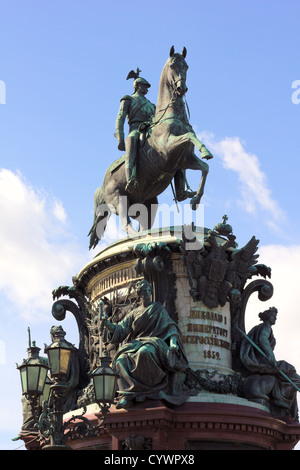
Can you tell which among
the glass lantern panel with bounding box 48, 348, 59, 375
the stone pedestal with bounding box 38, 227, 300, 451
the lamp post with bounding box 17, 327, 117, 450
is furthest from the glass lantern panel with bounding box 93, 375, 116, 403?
the stone pedestal with bounding box 38, 227, 300, 451

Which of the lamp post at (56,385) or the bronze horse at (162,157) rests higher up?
the bronze horse at (162,157)

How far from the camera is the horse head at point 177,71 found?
25609mm

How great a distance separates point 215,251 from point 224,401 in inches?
165

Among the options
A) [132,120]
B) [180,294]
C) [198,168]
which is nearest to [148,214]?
[198,168]

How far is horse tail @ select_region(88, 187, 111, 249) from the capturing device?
27.6m

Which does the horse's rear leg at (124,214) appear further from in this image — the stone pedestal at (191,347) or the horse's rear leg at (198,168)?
the horse's rear leg at (198,168)

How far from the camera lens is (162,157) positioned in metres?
25.7

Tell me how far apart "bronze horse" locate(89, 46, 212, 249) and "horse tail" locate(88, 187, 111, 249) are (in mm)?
72

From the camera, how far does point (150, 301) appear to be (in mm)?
23047

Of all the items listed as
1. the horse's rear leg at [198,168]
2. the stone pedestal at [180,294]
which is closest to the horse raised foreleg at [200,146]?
the horse's rear leg at [198,168]

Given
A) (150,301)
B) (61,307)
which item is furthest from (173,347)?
(61,307)

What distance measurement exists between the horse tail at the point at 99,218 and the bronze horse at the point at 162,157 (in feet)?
0.24

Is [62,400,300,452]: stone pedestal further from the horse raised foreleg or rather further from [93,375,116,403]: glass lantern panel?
the horse raised foreleg
